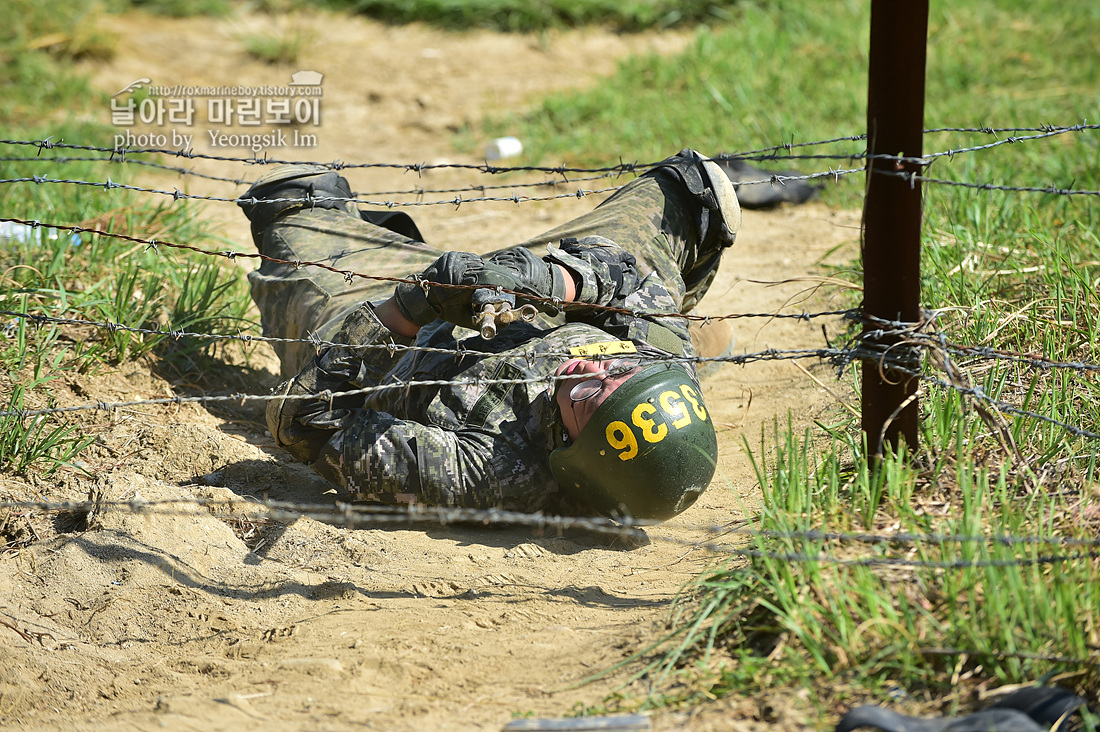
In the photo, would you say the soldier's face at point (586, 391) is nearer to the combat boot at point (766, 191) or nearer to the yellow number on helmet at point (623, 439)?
the yellow number on helmet at point (623, 439)

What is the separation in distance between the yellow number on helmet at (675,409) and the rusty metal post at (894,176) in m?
0.55

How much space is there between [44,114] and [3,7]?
1.42 meters

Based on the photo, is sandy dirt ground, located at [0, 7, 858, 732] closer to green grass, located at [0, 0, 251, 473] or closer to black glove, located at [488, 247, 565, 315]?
green grass, located at [0, 0, 251, 473]

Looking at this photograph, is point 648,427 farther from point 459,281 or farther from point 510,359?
point 459,281

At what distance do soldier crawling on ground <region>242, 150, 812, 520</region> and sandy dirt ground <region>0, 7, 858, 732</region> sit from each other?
188 millimetres

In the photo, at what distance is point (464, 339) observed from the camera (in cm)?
305

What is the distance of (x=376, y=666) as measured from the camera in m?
2.09

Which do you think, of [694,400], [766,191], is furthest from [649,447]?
[766,191]

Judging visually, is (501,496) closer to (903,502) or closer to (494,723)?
(494,723)

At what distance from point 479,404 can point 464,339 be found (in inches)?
10.7

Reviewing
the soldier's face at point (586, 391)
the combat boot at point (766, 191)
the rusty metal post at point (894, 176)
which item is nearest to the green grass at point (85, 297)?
the soldier's face at point (586, 391)

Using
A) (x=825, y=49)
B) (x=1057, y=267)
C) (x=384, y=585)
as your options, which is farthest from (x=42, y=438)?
(x=825, y=49)

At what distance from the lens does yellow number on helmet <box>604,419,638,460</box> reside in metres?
2.51

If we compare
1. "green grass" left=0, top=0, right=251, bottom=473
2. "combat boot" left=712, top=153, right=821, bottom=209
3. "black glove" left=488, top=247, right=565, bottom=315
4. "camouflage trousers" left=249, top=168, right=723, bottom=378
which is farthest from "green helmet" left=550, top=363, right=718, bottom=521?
"combat boot" left=712, top=153, right=821, bottom=209
